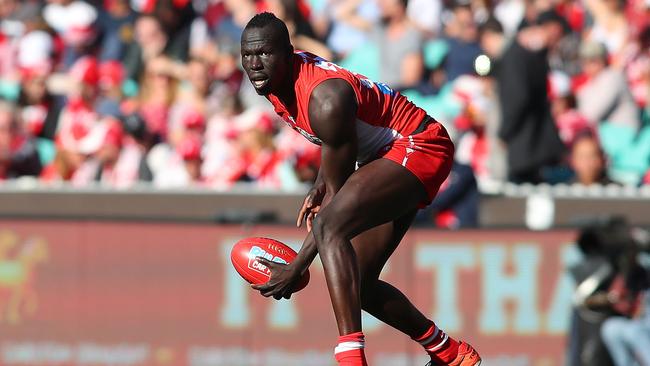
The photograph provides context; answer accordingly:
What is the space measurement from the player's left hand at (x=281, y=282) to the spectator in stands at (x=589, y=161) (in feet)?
18.6

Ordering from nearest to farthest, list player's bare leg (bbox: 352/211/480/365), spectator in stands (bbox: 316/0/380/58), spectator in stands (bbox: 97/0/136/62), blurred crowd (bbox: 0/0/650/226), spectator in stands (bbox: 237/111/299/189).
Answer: player's bare leg (bbox: 352/211/480/365)
spectator in stands (bbox: 237/111/299/189)
blurred crowd (bbox: 0/0/650/226)
spectator in stands (bbox: 316/0/380/58)
spectator in stands (bbox: 97/0/136/62)

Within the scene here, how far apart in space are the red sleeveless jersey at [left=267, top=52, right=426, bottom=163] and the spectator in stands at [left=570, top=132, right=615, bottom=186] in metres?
5.01

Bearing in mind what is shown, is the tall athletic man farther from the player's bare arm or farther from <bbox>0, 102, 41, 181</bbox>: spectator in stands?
<bbox>0, 102, 41, 181</bbox>: spectator in stands

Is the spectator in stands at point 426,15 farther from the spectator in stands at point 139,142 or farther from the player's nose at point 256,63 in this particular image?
the player's nose at point 256,63

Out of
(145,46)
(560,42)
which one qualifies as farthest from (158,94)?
(560,42)

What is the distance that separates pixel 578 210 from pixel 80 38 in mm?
6433

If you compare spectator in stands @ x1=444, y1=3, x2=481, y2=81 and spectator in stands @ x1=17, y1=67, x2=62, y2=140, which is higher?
spectator in stands @ x1=444, y1=3, x2=481, y2=81

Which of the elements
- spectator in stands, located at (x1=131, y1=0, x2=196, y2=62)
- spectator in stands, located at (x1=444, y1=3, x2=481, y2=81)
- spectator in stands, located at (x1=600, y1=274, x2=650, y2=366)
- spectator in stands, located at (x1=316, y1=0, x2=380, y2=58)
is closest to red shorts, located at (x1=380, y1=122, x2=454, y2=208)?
spectator in stands, located at (x1=600, y1=274, x2=650, y2=366)

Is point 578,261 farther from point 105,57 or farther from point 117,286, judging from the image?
point 105,57

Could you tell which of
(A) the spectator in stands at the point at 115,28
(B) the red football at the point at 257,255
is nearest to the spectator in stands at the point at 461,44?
(A) the spectator in stands at the point at 115,28

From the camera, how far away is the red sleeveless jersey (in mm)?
7750

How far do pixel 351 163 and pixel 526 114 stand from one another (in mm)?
6090

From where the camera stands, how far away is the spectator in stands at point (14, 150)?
46.6 feet

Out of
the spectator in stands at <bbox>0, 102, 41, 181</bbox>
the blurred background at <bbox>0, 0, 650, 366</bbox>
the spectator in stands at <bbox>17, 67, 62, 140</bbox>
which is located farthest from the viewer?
the spectator in stands at <bbox>17, 67, 62, 140</bbox>
